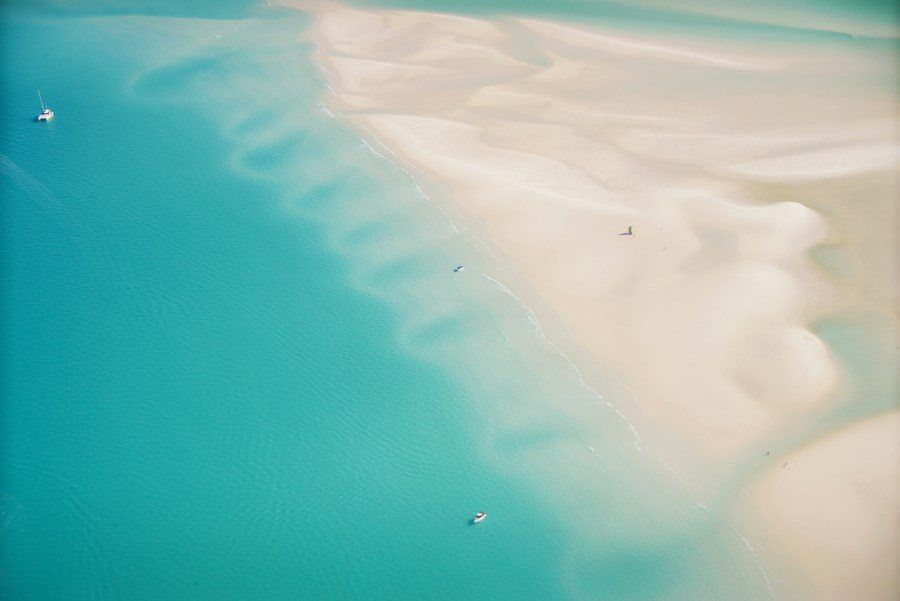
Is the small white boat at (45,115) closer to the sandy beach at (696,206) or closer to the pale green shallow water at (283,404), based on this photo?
the pale green shallow water at (283,404)

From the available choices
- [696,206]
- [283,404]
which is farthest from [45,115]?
[696,206]

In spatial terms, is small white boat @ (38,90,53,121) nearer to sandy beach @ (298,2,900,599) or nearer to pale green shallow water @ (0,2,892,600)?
pale green shallow water @ (0,2,892,600)

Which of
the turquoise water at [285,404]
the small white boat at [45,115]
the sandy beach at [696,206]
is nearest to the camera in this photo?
the turquoise water at [285,404]

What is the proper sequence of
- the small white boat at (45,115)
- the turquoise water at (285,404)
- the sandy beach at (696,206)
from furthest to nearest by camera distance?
the small white boat at (45,115) → the sandy beach at (696,206) → the turquoise water at (285,404)

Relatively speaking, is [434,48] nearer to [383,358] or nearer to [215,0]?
[215,0]

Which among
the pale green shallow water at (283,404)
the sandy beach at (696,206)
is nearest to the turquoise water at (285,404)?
the pale green shallow water at (283,404)

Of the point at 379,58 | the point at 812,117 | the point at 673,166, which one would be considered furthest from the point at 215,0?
the point at 812,117
